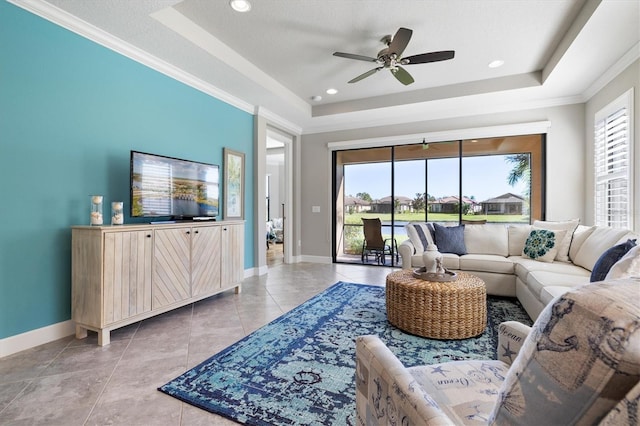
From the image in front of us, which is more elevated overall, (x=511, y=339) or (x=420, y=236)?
(x=420, y=236)

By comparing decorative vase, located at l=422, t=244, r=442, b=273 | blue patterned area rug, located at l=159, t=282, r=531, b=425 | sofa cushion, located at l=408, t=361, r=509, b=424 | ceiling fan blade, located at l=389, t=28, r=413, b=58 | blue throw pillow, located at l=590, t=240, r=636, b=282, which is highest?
ceiling fan blade, located at l=389, t=28, r=413, b=58

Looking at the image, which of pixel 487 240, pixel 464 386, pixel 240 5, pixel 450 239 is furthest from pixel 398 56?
pixel 464 386

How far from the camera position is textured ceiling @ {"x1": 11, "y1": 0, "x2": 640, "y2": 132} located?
2633mm

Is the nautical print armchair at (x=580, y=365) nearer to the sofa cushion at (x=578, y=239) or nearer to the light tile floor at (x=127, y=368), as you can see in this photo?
the light tile floor at (x=127, y=368)

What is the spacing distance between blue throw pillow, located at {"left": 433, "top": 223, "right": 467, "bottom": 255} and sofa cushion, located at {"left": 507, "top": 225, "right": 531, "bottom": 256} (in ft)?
1.90

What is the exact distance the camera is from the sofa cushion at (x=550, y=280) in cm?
246

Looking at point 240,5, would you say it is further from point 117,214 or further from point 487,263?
point 487,263

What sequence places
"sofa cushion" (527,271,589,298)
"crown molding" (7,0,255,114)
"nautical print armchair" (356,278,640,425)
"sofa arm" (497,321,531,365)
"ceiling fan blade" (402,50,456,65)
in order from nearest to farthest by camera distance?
"nautical print armchair" (356,278,640,425) < "sofa arm" (497,321,531,365) < "crown molding" (7,0,255,114) < "sofa cushion" (527,271,589,298) < "ceiling fan blade" (402,50,456,65)

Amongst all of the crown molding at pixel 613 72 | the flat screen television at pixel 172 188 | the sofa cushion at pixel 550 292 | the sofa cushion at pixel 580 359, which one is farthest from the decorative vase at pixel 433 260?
the crown molding at pixel 613 72

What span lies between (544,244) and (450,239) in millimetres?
1040

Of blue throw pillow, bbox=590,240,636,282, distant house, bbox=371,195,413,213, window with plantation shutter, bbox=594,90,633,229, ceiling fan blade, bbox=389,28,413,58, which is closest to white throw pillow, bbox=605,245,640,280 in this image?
blue throw pillow, bbox=590,240,636,282

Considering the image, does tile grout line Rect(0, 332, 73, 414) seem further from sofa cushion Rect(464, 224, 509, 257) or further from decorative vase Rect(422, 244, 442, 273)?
sofa cushion Rect(464, 224, 509, 257)

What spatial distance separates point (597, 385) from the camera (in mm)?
404

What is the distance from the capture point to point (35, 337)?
2332 mm
